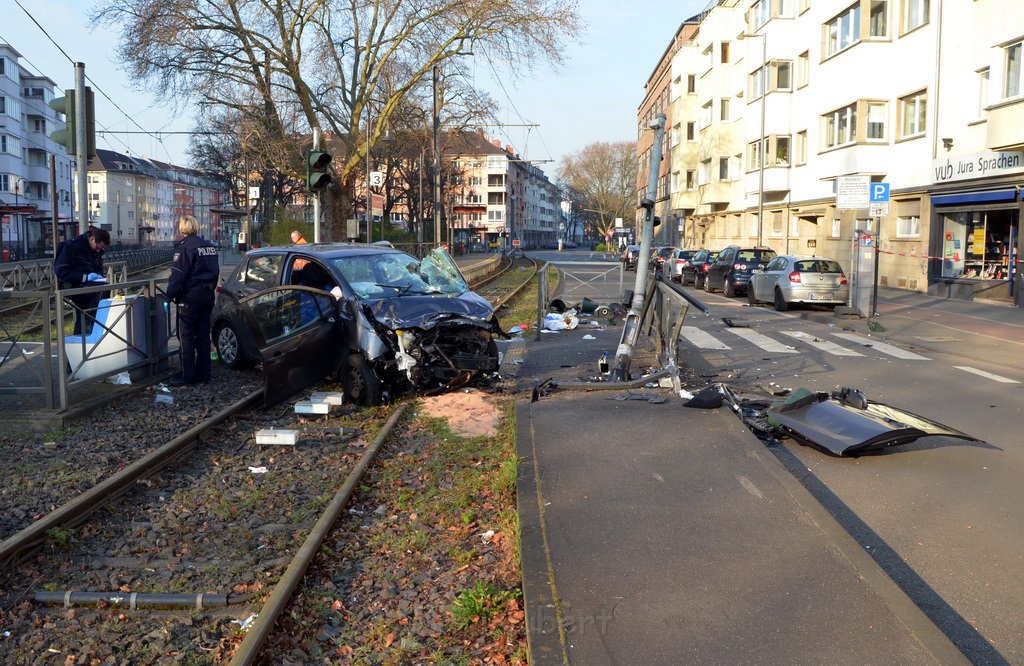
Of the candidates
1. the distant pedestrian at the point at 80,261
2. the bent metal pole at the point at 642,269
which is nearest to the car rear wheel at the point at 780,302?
the bent metal pole at the point at 642,269

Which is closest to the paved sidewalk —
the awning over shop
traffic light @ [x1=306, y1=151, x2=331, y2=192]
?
traffic light @ [x1=306, y1=151, x2=331, y2=192]

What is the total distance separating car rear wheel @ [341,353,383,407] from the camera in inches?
381

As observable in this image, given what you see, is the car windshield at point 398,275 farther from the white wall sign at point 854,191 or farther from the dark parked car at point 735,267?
the dark parked car at point 735,267

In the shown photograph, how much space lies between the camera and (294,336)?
933cm

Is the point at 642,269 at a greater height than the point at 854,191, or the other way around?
the point at 854,191

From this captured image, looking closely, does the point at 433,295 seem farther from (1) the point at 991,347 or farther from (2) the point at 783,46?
(2) the point at 783,46

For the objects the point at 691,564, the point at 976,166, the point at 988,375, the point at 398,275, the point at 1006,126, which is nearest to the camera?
the point at 691,564

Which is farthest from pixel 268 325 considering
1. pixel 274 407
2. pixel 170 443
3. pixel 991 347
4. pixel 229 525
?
pixel 991 347

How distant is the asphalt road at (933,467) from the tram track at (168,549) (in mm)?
3297

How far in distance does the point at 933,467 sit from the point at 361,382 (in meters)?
5.45

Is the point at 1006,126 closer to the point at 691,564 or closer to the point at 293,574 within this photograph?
the point at 691,564

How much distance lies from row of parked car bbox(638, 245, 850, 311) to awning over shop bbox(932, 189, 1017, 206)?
3.88 metres

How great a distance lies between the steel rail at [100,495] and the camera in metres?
5.32

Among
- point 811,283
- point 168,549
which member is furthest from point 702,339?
point 168,549
